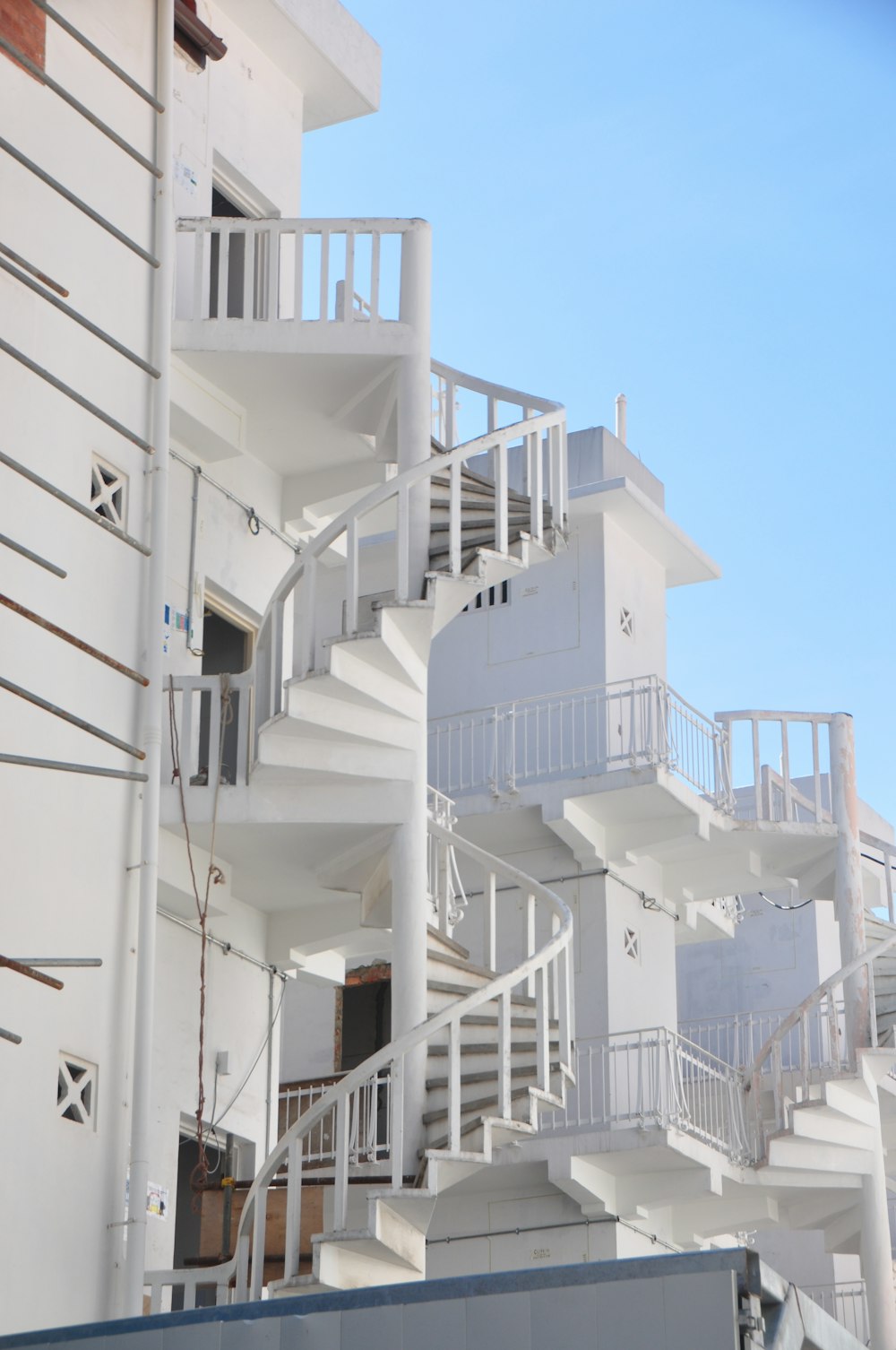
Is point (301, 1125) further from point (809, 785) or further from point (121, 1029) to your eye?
point (809, 785)

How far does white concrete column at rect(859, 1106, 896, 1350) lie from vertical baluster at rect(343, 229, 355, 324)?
9527 mm

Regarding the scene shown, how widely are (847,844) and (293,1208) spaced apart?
9.09m

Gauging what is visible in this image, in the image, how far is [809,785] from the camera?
26562mm

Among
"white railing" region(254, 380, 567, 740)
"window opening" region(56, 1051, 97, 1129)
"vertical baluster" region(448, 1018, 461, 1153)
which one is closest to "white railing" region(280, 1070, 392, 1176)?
"vertical baluster" region(448, 1018, 461, 1153)

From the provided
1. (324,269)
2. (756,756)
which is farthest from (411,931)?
(756,756)

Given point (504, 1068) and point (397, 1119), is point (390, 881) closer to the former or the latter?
point (504, 1068)

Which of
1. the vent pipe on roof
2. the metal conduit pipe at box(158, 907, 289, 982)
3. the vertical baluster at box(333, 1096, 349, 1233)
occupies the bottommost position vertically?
the vertical baluster at box(333, 1096, 349, 1233)

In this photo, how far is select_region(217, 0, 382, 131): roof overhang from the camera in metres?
15.3

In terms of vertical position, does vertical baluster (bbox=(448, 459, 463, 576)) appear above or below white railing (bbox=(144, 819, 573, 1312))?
above

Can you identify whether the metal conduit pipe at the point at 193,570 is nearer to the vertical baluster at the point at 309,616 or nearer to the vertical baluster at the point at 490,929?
the vertical baluster at the point at 309,616

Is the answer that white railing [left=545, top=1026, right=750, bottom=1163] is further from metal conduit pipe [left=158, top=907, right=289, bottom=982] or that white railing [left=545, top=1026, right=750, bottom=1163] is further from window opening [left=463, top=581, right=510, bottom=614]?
window opening [left=463, top=581, right=510, bottom=614]

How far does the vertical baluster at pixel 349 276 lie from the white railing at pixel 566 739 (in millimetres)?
5570

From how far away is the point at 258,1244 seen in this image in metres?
11.1

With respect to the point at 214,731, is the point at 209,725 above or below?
above
